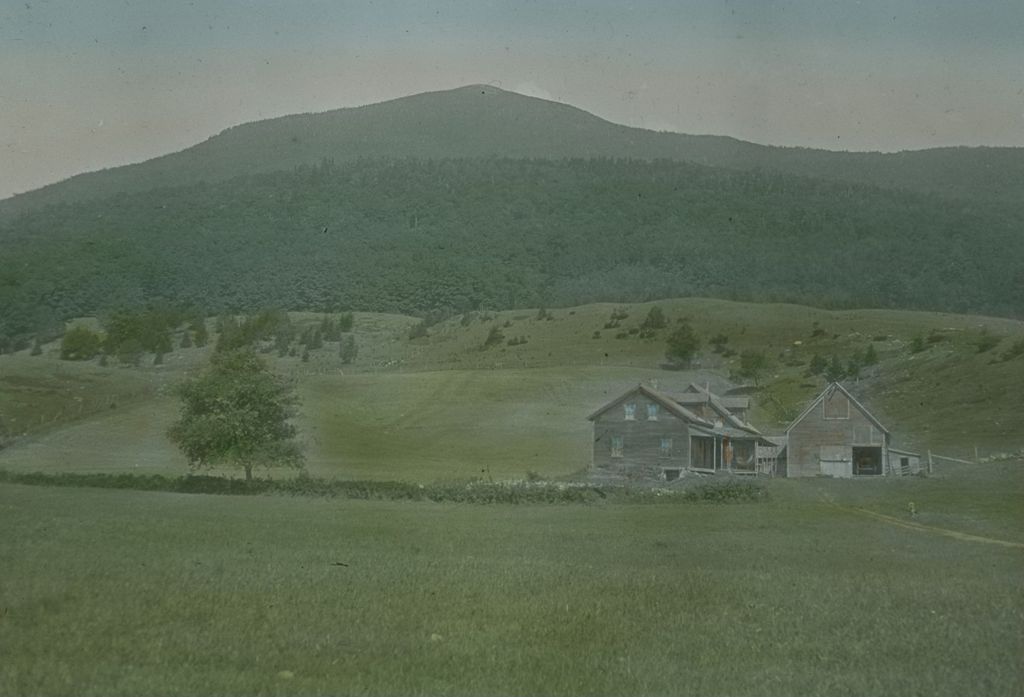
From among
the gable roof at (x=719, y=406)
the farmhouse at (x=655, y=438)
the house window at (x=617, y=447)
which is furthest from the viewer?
the gable roof at (x=719, y=406)

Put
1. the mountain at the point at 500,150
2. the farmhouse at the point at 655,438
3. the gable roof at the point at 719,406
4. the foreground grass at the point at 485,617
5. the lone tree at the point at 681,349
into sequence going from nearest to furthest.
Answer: the foreground grass at the point at 485,617, the farmhouse at the point at 655,438, the gable roof at the point at 719,406, the lone tree at the point at 681,349, the mountain at the point at 500,150

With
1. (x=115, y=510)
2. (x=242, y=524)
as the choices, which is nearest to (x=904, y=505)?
(x=242, y=524)

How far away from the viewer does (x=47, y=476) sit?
193 ft

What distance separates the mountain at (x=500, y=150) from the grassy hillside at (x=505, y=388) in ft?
51.6

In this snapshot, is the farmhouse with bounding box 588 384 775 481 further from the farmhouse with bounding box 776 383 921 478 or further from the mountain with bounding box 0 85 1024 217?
the mountain with bounding box 0 85 1024 217

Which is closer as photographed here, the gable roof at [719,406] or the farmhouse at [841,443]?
the farmhouse at [841,443]

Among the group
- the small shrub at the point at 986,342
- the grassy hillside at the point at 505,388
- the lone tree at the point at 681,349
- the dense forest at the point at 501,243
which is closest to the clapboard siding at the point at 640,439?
the grassy hillside at the point at 505,388

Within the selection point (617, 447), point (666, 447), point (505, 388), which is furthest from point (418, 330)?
point (666, 447)

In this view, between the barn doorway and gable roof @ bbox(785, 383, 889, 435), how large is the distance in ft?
4.86

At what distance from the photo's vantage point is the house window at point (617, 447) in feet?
227

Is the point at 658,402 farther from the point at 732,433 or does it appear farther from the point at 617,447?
the point at 732,433

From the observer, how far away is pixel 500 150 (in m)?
115

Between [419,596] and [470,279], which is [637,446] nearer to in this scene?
[470,279]

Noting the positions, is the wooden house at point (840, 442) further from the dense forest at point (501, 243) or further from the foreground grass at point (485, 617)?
the foreground grass at point (485, 617)
